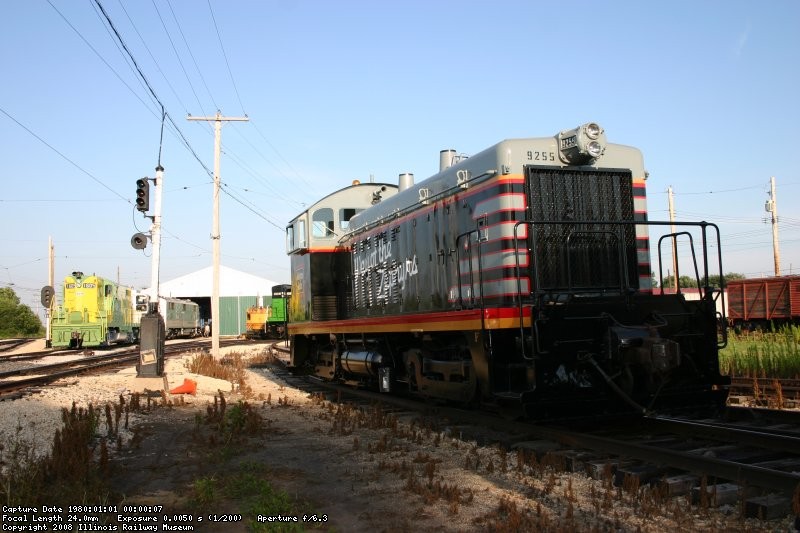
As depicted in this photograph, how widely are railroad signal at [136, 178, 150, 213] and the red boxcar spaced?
2351 centimetres

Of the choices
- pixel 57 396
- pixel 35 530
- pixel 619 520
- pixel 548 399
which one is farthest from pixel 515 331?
pixel 57 396

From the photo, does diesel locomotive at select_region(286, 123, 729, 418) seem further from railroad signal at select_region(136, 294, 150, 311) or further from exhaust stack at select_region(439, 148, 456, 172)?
railroad signal at select_region(136, 294, 150, 311)

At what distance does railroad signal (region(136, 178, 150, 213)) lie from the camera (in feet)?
49.8

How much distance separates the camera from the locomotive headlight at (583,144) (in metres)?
7.79

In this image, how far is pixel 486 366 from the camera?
290 inches

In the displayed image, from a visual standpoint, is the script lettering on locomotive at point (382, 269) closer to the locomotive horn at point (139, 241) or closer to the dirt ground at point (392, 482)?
the dirt ground at point (392, 482)

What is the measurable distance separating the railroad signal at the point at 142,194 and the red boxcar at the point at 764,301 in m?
23.5

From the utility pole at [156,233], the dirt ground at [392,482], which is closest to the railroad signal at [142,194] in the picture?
the utility pole at [156,233]

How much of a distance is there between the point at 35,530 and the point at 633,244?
689 cm

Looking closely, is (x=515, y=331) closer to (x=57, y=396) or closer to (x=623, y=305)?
(x=623, y=305)

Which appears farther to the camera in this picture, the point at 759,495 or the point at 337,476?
the point at 337,476

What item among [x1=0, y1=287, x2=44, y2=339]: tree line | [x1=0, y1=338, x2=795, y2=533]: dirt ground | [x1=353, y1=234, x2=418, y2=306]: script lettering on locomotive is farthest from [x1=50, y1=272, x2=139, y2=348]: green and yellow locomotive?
[x1=0, y1=287, x2=44, y2=339]: tree line

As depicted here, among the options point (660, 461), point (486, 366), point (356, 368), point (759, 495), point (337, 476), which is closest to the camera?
point (759, 495)

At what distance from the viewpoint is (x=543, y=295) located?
22.1 ft
